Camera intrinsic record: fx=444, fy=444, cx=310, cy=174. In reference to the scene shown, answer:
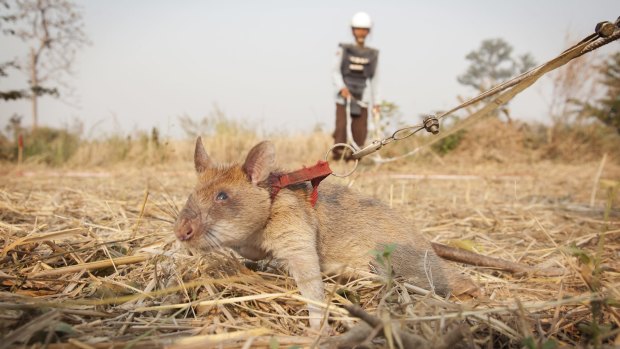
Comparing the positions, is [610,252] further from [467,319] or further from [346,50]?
[346,50]

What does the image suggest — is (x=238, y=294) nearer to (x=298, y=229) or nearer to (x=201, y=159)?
(x=298, y=229)

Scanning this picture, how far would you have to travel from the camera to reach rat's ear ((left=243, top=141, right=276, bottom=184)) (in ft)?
8.64

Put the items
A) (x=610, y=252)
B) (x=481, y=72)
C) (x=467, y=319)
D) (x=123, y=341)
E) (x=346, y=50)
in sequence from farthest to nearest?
1. (x=481, y=72)
2. (x=346, y=50)
3. (x=610, y=252)
4. (x=467, y=319)
5. (x=123, y=341)

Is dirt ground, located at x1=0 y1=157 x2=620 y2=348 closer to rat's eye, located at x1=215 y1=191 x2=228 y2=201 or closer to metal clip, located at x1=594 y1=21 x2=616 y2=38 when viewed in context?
rat's eye, located at x1=215 y1=191 x2=228 y2=201

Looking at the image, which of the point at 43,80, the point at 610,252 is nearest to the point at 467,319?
the point at 610,252

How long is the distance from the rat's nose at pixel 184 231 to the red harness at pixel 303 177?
22.5 inches

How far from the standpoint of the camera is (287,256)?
100 inches

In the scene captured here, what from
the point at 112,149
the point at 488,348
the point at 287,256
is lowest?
the point at 488,348

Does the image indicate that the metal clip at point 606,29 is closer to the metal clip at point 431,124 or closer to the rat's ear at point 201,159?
the metal clip at point 431,124

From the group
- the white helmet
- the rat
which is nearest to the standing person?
the white helmet

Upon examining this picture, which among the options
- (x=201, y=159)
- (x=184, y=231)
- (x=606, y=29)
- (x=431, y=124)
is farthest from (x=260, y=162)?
(x=606, y=29)

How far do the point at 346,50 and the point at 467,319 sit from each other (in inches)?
372

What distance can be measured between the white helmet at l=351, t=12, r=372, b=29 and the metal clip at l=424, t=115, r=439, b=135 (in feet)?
28.3

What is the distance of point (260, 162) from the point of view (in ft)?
8.76
